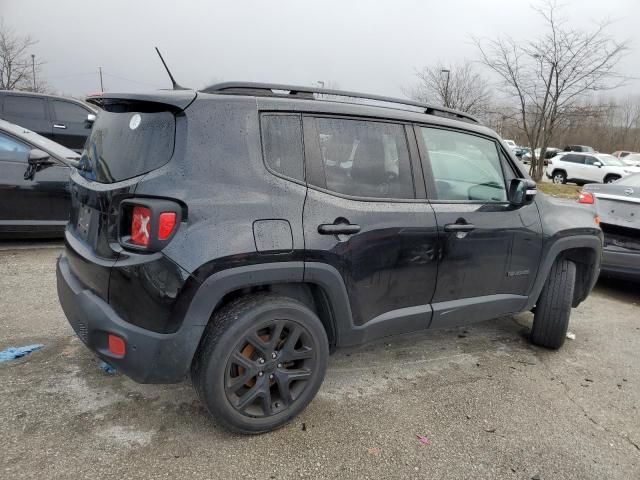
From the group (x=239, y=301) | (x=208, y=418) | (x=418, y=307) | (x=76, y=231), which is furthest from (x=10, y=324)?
(x=418, y=307)

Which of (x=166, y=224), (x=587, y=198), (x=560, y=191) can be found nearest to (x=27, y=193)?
(x=166, y=224)

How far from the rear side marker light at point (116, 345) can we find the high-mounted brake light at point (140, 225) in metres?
0.45

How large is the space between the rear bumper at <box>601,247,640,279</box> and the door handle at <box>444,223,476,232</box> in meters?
2.85

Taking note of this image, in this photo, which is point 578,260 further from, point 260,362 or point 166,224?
point 166,224

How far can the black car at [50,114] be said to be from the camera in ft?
30.1

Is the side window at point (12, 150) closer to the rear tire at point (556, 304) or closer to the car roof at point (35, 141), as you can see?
the car roof at point (35, 141)

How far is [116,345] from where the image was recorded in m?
2.21

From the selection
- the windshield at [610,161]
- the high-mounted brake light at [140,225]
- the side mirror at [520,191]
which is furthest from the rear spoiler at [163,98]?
the windshield at [610,161]

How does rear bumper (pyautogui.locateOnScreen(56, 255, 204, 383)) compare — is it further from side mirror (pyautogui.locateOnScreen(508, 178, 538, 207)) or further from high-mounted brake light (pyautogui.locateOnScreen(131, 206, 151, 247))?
side mirror (pyautogui.locateOnScreen(508, 178, 538, 207))

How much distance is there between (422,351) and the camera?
12.0 ft

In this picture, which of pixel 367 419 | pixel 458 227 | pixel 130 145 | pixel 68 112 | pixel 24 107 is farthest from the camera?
pixel 68 112

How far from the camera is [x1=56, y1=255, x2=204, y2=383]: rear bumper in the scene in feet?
7.11

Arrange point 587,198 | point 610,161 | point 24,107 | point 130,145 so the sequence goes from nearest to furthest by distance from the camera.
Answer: point 130,145 < point 587,198 < point 24,107 < point 610,161

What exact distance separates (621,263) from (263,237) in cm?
444
